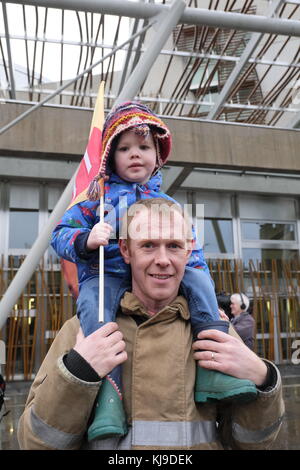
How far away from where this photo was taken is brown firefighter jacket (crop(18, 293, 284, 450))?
1058mm

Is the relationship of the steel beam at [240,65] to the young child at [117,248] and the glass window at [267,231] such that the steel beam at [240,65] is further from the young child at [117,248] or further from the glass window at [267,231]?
the young child at [117,248]

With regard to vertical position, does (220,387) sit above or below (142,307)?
below

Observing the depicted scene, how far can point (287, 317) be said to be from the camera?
937 cm

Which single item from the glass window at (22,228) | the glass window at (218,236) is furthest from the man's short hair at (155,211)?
the glass window at (218,236)

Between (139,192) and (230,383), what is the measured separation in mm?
837

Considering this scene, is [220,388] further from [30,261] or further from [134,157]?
[30,261]

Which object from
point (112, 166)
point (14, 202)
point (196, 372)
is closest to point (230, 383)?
point (196, 372)

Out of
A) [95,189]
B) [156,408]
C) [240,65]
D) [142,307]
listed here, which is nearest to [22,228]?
[240,65]

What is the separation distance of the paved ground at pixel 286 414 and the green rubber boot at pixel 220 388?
215 centimetres

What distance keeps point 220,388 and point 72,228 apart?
31.5 inches

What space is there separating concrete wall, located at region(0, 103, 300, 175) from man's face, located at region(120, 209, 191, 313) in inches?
206

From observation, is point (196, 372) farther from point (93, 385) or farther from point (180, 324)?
point (93, 385)

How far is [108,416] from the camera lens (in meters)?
1.04

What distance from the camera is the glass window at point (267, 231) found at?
9.97 metres
